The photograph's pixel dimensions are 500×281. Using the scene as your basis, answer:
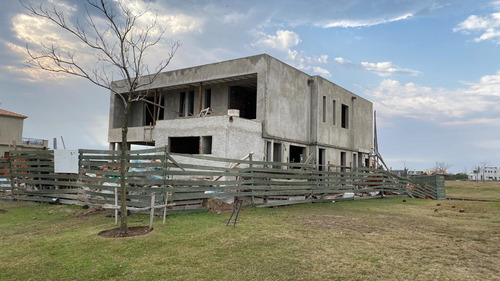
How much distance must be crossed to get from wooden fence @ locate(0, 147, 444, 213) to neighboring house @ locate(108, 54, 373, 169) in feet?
7.00

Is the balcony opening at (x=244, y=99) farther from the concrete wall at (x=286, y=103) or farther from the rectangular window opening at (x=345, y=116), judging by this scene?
the rectangular window opening at (x=345, y=116)

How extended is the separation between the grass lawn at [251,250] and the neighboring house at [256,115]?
7321 millimetres

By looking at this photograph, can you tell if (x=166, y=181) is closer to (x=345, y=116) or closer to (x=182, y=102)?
(x=182, y=102)

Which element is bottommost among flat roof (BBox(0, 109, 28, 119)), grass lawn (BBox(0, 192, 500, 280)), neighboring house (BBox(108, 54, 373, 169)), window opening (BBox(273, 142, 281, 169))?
grass lawn (BBox(0, 192, 500, 280))

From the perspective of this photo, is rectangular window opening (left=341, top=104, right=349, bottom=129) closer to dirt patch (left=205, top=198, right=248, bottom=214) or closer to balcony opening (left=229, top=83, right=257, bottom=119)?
balcony opening (left=229, top=83, right=257, bottom=119)

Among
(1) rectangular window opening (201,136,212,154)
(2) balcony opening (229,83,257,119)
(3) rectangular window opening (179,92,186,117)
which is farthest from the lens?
(3) rectangular window opening (179,92,186,117)

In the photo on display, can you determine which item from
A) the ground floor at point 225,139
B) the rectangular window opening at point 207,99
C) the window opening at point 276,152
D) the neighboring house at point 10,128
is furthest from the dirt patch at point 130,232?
the neighboring house at point 10,128

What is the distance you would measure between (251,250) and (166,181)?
15.3 ft

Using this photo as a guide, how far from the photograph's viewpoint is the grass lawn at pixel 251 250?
17.5ft

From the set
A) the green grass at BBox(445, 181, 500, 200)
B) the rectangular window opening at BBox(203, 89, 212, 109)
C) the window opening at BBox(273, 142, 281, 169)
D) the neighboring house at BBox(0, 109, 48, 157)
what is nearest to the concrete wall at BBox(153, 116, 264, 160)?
the window opening at BBox(273, 142, 281, 169)

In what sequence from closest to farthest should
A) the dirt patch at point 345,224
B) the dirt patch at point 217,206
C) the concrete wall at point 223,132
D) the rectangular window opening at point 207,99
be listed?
the dirt patch at point 345,224 → the dirt patch at point 217,206 → the concrete wall at point 223,132 → the rectangular window opening at point 207,99

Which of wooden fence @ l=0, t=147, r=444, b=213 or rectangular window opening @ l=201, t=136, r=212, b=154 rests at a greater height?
rectangular window opening @ l=201, t=136, r=212, b=154

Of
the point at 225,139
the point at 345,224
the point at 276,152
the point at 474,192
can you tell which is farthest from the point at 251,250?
the point at 474,192

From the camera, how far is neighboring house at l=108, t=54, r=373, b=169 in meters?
17.5
